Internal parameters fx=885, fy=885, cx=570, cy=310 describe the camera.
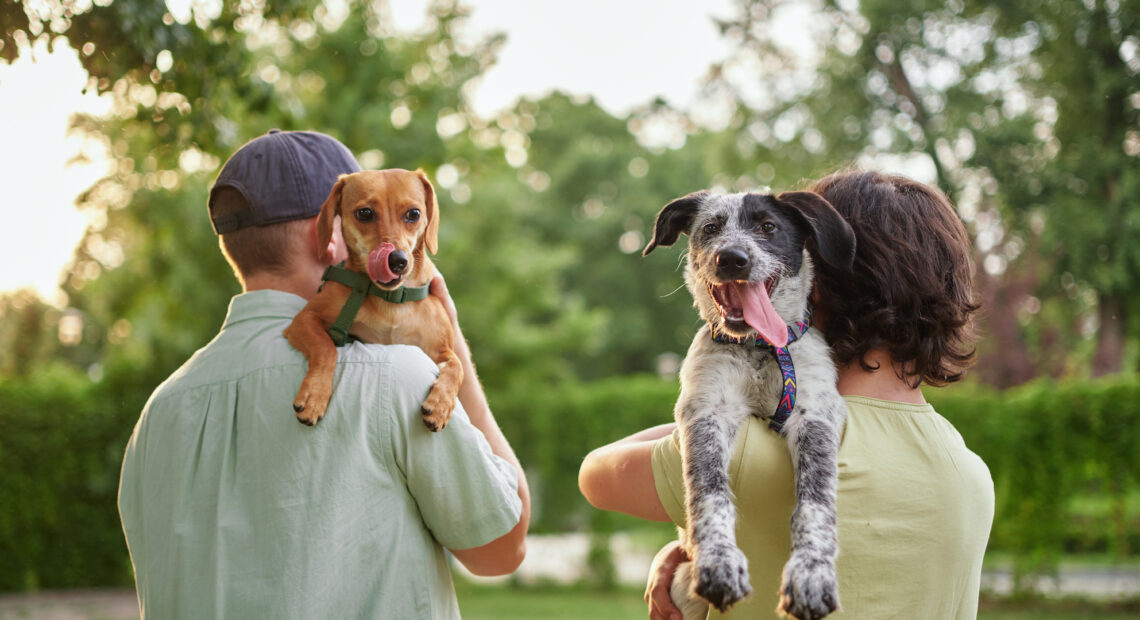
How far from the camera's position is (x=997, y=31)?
19.2 metres

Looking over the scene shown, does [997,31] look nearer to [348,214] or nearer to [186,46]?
[186,46]

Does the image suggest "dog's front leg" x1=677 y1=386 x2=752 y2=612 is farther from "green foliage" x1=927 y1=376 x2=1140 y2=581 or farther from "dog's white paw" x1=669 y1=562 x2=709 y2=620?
"green foliage" x1=927 y1=376 x2=1140 y2=581

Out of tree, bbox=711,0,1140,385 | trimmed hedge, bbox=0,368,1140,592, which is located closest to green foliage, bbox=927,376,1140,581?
trimmed hedge, bbox=0,368,1140,592

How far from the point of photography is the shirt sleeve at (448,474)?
2018mm

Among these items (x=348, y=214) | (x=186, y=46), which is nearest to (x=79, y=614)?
(x=186, y=46)

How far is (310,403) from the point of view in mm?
1998

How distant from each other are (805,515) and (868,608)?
0.80 feet

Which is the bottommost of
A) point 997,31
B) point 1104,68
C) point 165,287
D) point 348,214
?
point 165,287

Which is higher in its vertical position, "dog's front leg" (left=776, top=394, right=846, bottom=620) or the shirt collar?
the shirt collar

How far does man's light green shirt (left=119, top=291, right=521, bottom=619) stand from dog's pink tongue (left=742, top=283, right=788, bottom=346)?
2.28 feet

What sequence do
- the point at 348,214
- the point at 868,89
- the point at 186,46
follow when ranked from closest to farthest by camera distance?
the point at 348,214 → the point at 186,46 → the point at 868,89

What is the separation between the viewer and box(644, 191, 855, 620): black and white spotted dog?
186 cm

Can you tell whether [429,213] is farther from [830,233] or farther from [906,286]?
[906,286]

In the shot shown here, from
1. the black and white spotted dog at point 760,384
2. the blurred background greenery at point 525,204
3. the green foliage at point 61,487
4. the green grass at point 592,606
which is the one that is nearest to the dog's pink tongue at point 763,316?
the black and white spotted dog at point 760,384
